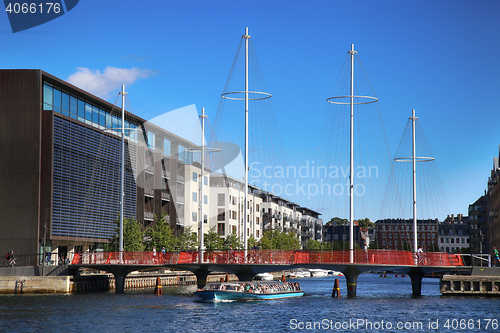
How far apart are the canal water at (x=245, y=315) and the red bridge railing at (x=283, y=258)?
370 centimetres

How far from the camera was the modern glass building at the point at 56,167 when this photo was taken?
76688 millimetres

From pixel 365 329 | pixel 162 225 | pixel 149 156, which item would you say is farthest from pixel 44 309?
pixel 149 156

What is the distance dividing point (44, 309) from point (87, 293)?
19.4 m

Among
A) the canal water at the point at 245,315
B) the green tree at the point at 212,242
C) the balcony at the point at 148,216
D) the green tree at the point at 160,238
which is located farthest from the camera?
the green tree at the point at 212,242

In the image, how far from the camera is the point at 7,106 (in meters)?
77.2

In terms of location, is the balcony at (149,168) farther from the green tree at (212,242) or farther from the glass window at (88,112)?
the glass window at (88,112)

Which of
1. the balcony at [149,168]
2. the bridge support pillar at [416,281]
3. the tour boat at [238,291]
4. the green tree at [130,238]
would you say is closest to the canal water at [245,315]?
the tour boat at [238,291]

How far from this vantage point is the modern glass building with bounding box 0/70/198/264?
7669 centimetres

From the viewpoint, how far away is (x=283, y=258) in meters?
61.9

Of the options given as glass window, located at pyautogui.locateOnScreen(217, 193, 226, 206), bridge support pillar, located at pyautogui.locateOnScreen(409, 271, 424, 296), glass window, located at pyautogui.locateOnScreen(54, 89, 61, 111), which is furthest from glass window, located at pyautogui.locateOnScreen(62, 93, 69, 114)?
glass window, located at pyautogui.locateOnScreen(217, 193, 226, 206)

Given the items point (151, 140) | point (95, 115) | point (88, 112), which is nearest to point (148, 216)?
point (151, 140)

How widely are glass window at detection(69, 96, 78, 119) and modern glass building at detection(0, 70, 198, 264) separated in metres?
0.13

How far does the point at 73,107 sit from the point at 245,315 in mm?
47477

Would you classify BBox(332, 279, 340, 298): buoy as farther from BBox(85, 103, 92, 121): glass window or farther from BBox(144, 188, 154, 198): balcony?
BBox(144, 188, 154, 198): balcony
